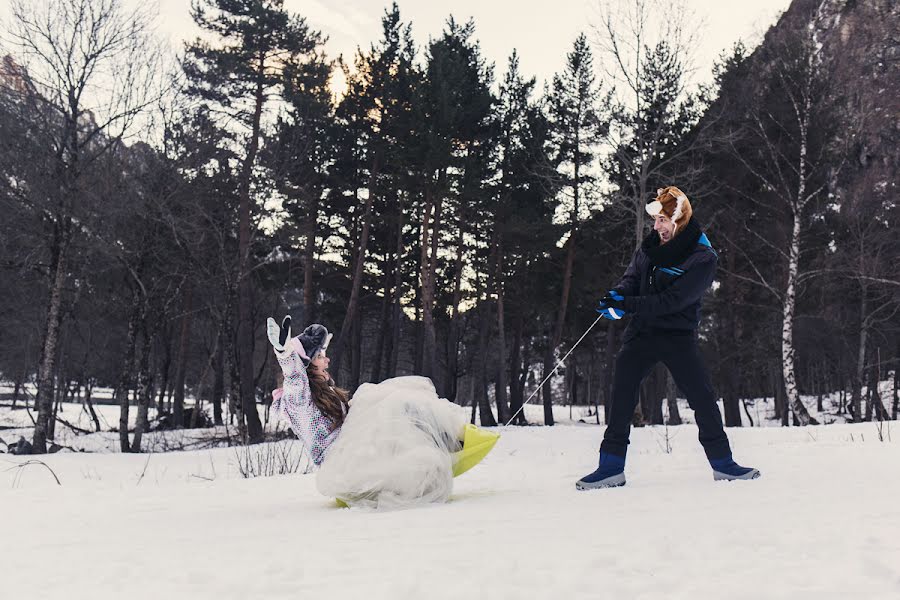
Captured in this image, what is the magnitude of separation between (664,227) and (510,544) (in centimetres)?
274

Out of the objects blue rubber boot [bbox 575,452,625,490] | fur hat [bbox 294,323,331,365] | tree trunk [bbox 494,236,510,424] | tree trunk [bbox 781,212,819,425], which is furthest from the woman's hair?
tree trunk [bbox 494,236,510,424]

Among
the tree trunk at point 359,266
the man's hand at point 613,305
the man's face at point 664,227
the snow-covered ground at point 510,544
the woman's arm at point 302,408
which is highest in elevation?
the tree trunk at point 359,266

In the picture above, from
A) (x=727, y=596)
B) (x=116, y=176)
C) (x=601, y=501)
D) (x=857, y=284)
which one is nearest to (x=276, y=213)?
(x=116, y=176)

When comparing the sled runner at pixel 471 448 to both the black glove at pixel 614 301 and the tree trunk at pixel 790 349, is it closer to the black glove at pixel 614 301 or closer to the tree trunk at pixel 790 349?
the black glove at pixel 614 301

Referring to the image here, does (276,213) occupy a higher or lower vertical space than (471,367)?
higher

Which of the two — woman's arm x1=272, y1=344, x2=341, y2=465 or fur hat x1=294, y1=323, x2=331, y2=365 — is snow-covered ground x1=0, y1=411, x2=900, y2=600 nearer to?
woman's arm x1=272, y1=344, x2=341, y2=465

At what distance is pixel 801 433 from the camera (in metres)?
9.90

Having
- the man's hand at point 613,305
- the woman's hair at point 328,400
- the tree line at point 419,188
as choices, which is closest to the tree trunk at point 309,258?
the tree line at point 419,188

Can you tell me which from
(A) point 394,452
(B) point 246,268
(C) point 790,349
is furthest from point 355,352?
(A) point 394,452

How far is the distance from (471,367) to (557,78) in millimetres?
20012

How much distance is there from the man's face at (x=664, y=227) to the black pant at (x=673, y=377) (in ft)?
2.28

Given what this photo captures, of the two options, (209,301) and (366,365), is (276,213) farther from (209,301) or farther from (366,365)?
(366,365)

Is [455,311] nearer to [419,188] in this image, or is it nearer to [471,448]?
[419,188]

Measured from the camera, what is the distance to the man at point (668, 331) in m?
4.35
